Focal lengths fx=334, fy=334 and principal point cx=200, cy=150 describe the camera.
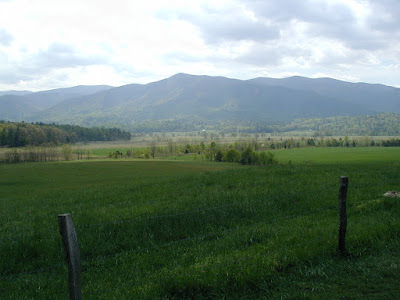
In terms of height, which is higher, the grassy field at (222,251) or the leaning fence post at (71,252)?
the leaning fence post at (71,252)

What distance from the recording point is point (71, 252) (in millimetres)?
6238

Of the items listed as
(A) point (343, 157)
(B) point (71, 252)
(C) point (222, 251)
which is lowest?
(A) point (343, 157)

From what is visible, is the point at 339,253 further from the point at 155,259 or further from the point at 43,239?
the point at 43,239

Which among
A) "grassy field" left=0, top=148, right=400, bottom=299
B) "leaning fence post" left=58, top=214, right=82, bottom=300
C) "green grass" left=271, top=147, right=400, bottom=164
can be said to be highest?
"leaning fence post" left=58, top=214, right=82, bottom=300

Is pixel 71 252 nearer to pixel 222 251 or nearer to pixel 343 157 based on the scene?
pixel 222 251

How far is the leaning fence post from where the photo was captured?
243 inches

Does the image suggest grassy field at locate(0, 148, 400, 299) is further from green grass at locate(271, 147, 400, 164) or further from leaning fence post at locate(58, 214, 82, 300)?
green grass at locate(271, 147, 400, 164)

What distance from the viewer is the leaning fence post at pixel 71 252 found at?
6.16 metres

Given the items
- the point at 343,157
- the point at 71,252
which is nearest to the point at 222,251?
the point at 71,252

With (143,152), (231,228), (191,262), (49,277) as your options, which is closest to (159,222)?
(231,228)

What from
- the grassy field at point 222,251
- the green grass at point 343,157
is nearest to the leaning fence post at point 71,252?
the grassy field at point 222,251

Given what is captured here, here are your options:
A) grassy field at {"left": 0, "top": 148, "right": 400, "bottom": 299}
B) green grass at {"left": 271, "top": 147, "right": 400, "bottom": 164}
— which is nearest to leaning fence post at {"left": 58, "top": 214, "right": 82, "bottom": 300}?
grassy field at {"left": 0, "top": 148, "right": 400, "bottom": 299}

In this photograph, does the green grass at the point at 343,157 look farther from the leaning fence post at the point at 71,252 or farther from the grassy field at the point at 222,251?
the leaning fence post at the point at 71,252

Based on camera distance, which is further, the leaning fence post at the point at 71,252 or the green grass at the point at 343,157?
the green grass at the point at 343,157
